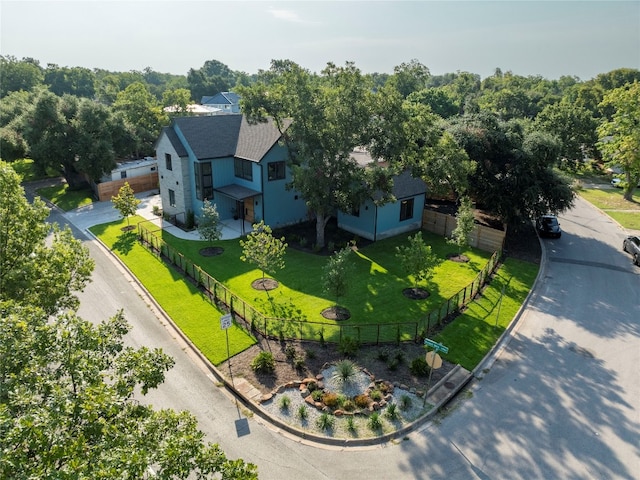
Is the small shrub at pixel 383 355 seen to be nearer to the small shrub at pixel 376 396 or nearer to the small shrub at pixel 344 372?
the small shrub at pixel 344 372

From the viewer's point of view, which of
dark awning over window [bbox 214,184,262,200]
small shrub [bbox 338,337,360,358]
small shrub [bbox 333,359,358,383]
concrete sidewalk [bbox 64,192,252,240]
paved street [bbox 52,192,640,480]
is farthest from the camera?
concrete sidewalk [bbox 64,192,252,240]

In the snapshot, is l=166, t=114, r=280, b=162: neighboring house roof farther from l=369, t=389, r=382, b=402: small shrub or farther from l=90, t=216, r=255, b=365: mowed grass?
l=369, t=389, r=382, b=402: small shrub

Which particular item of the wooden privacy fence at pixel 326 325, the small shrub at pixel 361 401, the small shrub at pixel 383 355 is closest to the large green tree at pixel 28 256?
the wooden privacy fence at pixel 326 325

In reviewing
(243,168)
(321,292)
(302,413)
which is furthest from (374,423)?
(243,168)

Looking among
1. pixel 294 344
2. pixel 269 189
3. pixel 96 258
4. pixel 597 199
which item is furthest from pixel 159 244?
pixel 597 199

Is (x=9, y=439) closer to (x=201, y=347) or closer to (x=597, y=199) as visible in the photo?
(x=201, y=347)

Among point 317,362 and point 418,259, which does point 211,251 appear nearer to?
point 317,362

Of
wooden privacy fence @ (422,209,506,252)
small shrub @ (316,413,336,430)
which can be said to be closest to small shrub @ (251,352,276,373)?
small shrub @ (316,413,336,430)
